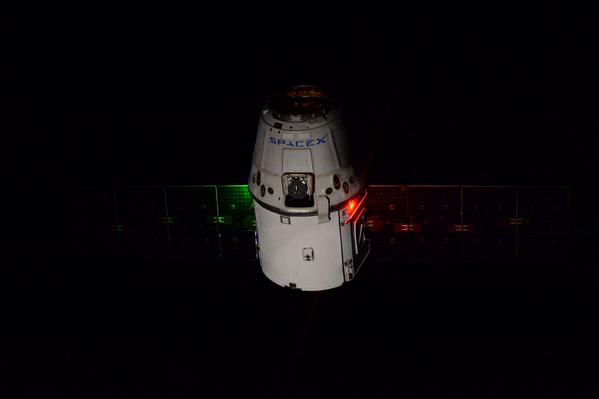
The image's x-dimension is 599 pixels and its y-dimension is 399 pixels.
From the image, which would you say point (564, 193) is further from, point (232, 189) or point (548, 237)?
point (232, 189)

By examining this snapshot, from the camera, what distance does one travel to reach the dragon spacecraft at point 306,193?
59.1 feet

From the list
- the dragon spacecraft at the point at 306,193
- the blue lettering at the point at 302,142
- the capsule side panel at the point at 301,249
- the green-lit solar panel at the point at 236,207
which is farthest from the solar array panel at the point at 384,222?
the blue lettering at the point at 302,142

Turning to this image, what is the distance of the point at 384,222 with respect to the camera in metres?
19.6

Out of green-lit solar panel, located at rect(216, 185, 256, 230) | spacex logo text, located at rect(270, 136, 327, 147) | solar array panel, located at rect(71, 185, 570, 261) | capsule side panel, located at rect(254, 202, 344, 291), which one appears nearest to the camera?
spacex logo text, located at rect(270, 136, 327, 147)

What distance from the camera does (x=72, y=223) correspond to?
20.6 m

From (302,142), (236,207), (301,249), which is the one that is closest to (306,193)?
(302,142)

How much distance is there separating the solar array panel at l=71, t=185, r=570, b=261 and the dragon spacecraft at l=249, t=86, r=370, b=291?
63 cm

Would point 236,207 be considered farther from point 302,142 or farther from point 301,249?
point 302,142

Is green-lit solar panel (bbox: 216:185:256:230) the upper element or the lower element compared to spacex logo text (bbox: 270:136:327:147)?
lower

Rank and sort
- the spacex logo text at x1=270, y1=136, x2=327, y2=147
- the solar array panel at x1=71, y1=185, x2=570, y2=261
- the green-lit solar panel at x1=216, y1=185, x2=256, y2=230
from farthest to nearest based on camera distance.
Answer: the green-lit solar panel at x1=216, y1=185, x2=256, y2=230, the solar array panel at x1=71, y1=185, x2=570, y2=261, the spacex logo text at x1=270, y1=136, x2=327, y2=147

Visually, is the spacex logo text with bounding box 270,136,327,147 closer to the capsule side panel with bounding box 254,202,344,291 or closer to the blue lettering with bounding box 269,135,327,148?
the blue lettering with bounding box 269,135,327,148

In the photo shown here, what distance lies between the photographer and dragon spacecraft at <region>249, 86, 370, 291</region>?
709 inches

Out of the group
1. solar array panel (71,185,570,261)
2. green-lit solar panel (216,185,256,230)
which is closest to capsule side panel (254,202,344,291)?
green-lit solar panel (216,185,256,230)

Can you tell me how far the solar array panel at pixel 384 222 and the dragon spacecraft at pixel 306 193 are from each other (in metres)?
0.63
